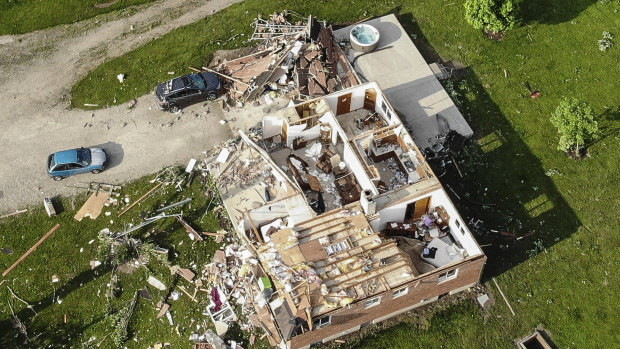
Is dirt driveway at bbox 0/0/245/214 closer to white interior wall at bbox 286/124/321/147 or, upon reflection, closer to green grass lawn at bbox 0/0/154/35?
green grass lawn at bbox 0/0/154/35

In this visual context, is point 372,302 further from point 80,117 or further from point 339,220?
point 80,117

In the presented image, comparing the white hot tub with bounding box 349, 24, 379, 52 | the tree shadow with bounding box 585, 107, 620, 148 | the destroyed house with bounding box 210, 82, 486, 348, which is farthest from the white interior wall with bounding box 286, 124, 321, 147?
the tree shadow with bounding box 585, 107, 620, 148

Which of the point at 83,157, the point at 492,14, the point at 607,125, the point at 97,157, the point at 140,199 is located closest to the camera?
the point at 140,199

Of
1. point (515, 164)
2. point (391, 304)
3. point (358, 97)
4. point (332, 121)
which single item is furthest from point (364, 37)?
point (391, 304)

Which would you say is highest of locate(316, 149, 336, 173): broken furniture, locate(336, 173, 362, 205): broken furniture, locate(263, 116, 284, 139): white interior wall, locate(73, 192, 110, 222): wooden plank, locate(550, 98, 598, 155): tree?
locate(550, 98, 598, 155): tree

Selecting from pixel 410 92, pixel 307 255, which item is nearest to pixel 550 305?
pixel 307 255

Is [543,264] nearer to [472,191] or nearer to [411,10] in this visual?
[472,191]

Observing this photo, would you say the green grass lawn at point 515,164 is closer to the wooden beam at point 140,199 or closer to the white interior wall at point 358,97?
the wooden beam at point 140,199
